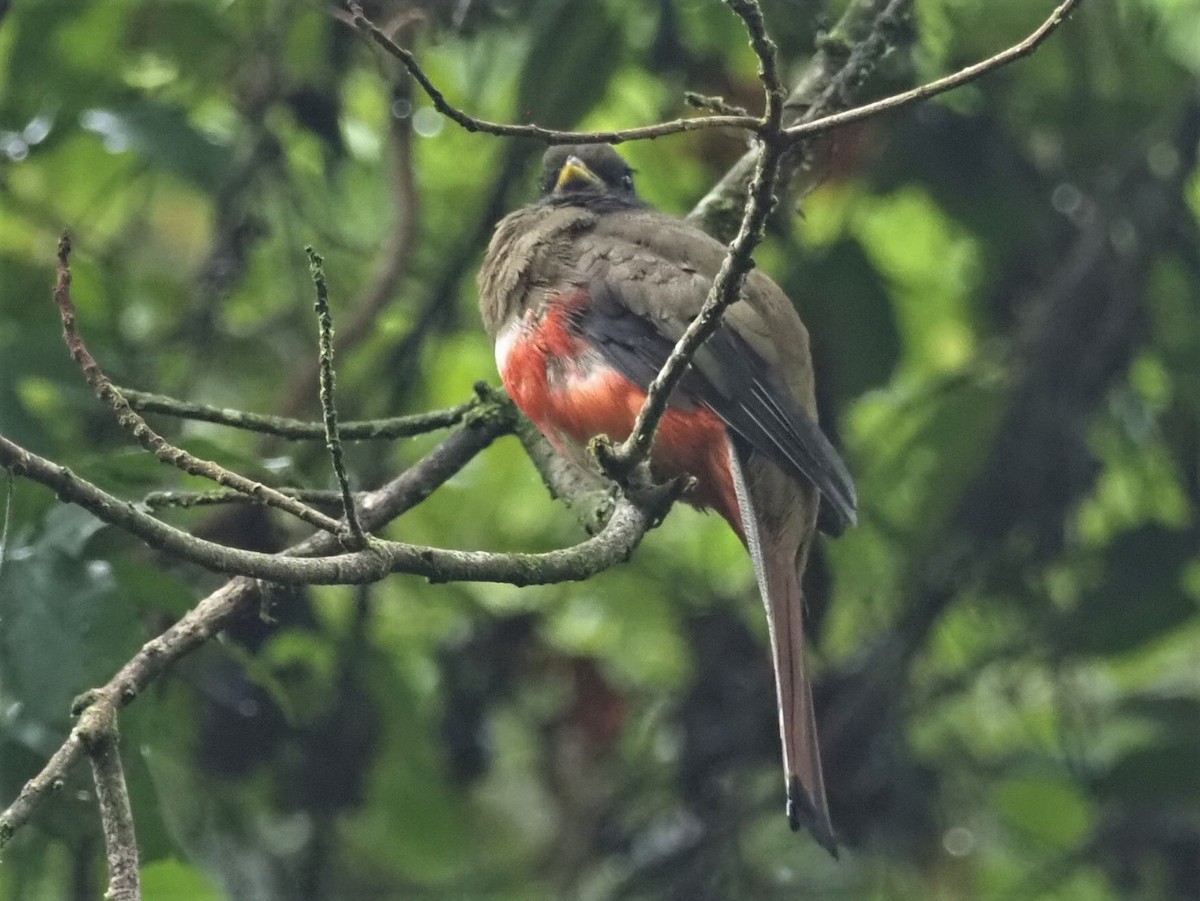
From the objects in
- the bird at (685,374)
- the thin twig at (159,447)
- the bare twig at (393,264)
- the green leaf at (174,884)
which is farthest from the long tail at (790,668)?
the bare twig at (393,264)

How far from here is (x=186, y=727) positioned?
467 centimetres

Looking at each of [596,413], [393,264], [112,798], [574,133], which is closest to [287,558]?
[112,798]

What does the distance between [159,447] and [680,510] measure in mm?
3741

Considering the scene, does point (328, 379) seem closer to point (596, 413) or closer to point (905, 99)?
point (905, 99)

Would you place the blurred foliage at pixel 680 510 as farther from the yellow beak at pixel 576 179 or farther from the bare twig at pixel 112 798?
the bare twig at pixel 112 798

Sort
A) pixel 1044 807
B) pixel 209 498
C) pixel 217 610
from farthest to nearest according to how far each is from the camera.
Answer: pixel 1044 807 → pixel 217 610 → pixel 209 498

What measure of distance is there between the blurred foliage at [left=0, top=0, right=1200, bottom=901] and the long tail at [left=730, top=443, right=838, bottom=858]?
1.06 m

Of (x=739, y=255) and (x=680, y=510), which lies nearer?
(x=739, y=255)

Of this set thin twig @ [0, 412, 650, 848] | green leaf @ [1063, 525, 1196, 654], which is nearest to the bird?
thin twig @ [0, 412, 650, 848]

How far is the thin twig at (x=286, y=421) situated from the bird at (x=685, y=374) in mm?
283

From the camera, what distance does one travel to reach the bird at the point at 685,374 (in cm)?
382

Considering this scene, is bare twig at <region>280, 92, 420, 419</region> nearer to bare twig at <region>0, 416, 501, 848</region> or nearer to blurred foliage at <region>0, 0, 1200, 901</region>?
blurred foliage at <region>0, 0, 1200, 901</region>

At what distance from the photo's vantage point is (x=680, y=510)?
5.91 meters

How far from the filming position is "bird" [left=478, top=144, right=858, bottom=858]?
12.5 ft
